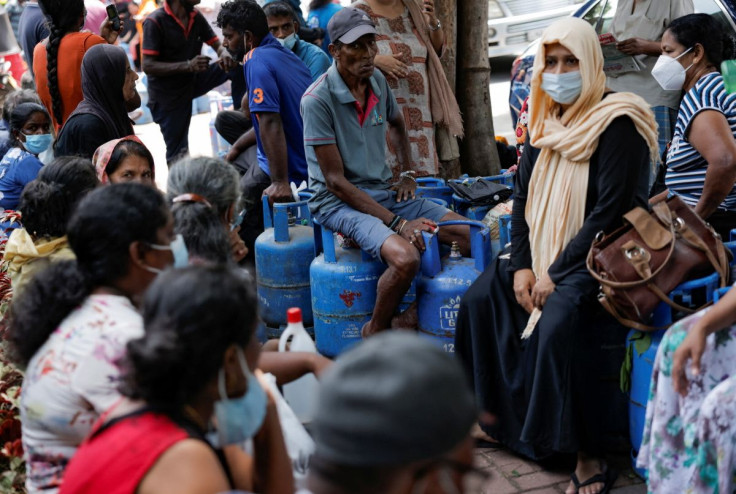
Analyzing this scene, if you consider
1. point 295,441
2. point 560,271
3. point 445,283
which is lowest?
point 445,283

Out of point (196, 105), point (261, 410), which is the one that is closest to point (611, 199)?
point (261, 410)

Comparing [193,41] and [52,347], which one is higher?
[193,41]

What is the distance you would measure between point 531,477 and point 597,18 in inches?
166

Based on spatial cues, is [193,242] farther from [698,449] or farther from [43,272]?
[698,449]

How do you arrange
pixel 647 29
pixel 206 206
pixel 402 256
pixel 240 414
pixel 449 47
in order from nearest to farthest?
pixel 240 414 → pixel 206 206 → pixel 402 256 → pixel 647 29 → pixel 449 47

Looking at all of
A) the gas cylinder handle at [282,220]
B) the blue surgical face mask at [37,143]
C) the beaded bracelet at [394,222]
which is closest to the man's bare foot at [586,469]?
the beaded bracelet at [394,222]

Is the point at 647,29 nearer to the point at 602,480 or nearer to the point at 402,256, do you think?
the point at 402,256

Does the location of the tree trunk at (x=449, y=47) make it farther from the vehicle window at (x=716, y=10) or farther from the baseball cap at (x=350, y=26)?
the vehicle window at (x=716, y=10)

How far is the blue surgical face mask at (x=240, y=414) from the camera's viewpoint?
5.90 ft

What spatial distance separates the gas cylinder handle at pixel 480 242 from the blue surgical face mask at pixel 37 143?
2.96 meters

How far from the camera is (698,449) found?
107 inches

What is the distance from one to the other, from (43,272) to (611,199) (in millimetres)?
2154

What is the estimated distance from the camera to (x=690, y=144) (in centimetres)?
404

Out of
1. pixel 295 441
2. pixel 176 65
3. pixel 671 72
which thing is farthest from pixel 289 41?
pixel 295 441
